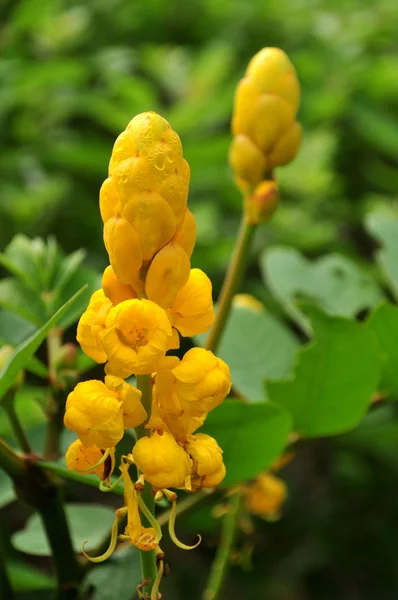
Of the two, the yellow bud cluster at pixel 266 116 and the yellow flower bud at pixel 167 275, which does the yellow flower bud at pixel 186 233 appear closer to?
the yellow flower bud at pixel 167 275

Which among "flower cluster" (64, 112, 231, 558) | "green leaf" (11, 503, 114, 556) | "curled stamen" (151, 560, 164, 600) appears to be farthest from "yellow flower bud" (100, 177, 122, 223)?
"green leaf" (11, 503, 114, 556)

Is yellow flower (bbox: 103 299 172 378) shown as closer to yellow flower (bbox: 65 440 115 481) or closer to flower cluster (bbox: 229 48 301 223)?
yellow flower (bbox: 65 440 115 481)

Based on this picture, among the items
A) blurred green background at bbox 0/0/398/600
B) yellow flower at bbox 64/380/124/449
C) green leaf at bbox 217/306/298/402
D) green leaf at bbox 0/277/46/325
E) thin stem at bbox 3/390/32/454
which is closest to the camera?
yellow flower at bbox 64/380/124/449

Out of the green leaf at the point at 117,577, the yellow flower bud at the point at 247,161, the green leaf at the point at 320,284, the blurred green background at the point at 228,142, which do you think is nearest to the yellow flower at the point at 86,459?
the green leaf at the point at 117,577

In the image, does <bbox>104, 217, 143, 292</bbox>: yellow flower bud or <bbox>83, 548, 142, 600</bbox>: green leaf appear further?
<bbox>83, 548, 142, 600</bbox>: green leaf

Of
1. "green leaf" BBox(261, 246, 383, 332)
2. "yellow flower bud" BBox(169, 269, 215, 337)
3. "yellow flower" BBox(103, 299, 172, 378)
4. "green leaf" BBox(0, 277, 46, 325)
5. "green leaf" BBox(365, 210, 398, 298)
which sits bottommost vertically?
"green leaf" BBox(261, 246, 383, 332)

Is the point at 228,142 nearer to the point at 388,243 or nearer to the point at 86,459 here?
the point at 388,243

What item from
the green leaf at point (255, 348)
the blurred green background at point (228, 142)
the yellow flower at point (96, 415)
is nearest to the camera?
the yellow flower at point (96, 415)

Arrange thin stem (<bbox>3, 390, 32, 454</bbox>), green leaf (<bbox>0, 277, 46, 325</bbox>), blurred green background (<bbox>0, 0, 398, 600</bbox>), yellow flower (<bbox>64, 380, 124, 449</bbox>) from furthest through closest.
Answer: blurred green background (<bbox>0, 0, 398, 600</bbox>) → green leaf (<bbox>0, 277, 46, 325</bbox>) → thin stem (<bbox>3, 390, 32, 454</bbox>) → yellow flower (<bbox>64, 380, 124, 449</bbox>)
